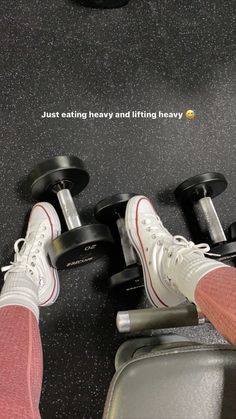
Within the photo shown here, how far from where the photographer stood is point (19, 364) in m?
0.74

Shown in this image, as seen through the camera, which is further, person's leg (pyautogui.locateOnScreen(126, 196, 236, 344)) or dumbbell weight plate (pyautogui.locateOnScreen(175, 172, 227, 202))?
dumbbell weight plate (pyautogui.locateOnScreen(175, 172, 227, 202))

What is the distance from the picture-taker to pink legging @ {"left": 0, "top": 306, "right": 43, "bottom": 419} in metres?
0.67

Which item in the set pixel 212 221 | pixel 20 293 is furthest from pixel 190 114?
pixel 20 293

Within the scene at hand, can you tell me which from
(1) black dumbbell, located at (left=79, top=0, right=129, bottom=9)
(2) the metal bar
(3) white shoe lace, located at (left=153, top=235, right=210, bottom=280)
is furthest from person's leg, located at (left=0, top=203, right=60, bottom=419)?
(1) black dumbbell, located at (left=79, top=0, right=129, bottom=9)

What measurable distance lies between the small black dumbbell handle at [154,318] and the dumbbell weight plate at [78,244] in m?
0.32

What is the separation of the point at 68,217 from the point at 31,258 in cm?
14

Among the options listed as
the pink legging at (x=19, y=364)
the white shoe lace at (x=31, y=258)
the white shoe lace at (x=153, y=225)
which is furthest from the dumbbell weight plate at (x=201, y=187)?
the pink legging at (x=19, y=364)

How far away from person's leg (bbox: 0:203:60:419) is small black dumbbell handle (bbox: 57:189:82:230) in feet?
0.17

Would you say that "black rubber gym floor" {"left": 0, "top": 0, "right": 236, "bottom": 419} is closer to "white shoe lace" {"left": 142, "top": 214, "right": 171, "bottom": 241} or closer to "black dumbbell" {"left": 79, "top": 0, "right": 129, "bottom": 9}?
"black dumbbell" {"left": 79, "top": 0, "right": 129, "bottom": 9}

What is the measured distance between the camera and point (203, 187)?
3.98 ft

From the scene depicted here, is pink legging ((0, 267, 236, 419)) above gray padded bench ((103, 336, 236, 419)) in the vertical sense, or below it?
above

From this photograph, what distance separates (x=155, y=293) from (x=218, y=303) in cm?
31

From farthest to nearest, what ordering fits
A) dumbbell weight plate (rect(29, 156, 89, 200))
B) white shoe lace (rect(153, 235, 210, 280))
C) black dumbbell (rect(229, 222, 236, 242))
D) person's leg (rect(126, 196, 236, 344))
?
black dumbbell (rect(229, 222, 236, 242)) → dumbbell weight plate (rect(29, 156, 89, 200)) → white shoe lace (rect(153, 235, 210, 280)) → person's leg (rect(126, 196, 236, 344))

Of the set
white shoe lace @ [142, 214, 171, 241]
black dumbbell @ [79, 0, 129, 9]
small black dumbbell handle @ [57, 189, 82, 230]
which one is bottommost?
white shoe lace @ [142, 214, 171, 241]
